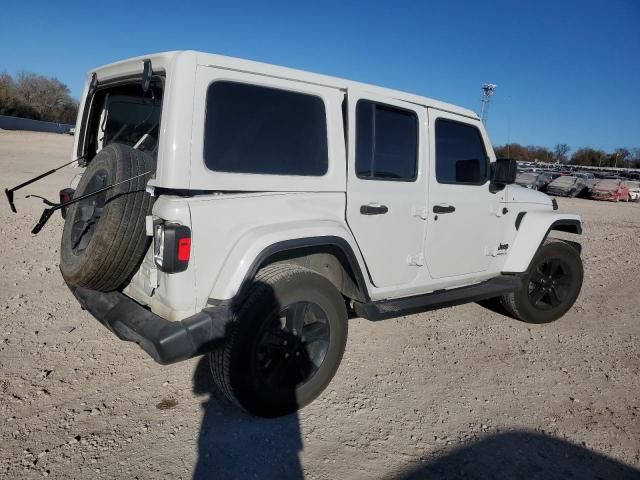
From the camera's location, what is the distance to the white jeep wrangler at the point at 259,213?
2506 mm

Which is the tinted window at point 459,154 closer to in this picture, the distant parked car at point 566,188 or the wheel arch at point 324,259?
the wheel arch at point 324,259

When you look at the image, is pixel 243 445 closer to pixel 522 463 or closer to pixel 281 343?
pixel 281 343

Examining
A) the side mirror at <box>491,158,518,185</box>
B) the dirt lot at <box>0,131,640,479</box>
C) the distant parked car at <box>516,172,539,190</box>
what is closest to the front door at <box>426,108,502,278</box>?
the side mirror at <box>491,158,518,185</box>

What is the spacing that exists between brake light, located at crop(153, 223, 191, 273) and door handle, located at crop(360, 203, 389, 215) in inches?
49.9

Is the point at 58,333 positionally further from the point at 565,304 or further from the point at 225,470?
the point at 565,304

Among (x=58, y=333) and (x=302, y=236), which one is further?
(x=58, y=333)

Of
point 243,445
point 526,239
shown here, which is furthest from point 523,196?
point 243,445

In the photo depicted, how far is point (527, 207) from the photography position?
4.52m

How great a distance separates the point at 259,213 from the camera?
107 inches

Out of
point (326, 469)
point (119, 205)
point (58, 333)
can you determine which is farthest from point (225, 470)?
point (58, 333)

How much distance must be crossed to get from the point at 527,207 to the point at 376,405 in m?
2.53

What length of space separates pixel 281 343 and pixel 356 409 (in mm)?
722

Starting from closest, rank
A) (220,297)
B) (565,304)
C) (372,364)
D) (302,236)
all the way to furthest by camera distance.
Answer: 1. (220,297)
2. (302,236)
3. (372,364)
4. (565,304)

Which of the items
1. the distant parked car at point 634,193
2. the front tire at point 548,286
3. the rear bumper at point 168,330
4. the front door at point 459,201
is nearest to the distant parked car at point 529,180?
the distant parked car at point 634,193
